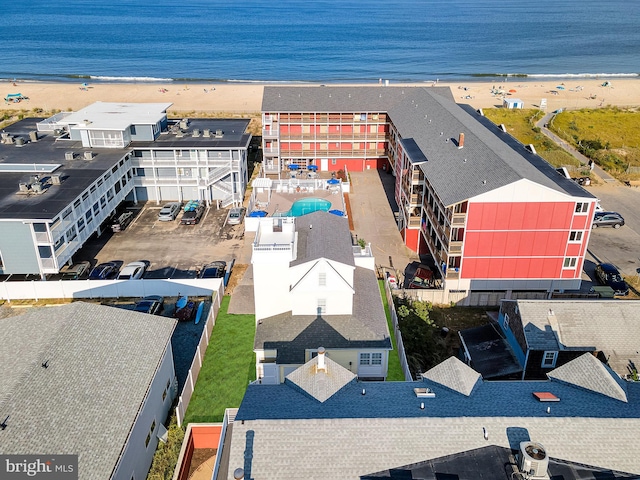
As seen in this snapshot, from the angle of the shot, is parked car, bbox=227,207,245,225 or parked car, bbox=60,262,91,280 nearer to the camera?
parked car, bbox=60,262,91,280

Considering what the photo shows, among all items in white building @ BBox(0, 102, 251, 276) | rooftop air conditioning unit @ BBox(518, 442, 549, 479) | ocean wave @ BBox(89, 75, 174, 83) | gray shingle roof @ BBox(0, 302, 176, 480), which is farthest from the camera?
ocean wave @ BBox(89, 75, 174, 83)

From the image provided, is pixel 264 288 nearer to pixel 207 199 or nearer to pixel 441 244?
pixel 441 244

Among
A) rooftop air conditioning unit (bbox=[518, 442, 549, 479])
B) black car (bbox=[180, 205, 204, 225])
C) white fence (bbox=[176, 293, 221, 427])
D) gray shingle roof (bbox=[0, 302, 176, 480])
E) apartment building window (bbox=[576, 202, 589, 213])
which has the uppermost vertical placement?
apartment building window (bbox=[576, 202, 589, 213])

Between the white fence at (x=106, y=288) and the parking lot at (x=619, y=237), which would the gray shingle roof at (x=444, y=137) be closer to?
the parking lot at (x=619, y=237)

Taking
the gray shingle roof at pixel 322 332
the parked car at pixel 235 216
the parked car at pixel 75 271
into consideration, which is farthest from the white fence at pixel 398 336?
the parked car at pixel 75 271

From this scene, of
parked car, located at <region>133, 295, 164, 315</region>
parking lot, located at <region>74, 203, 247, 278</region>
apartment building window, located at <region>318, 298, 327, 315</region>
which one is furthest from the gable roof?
parking lot, located at <region>74, 203, 247, 278</region>

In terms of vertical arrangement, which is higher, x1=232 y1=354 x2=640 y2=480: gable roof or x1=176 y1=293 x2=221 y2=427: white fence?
x1=232 y1=354 x2=640 y2=480: gable roof

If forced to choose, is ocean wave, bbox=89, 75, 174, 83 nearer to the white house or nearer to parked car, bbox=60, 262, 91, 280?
parked car, bbox=60, 262, 91, 280
